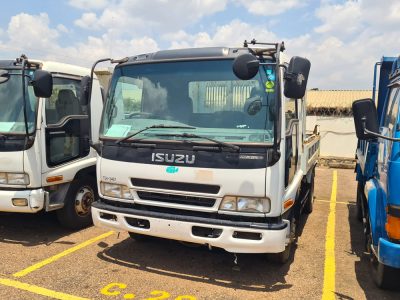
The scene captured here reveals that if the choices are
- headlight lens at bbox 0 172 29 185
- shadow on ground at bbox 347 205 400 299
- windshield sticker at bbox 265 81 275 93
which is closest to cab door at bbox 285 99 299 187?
windshield sticker at bbox 265 81 275 93

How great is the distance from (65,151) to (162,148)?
7.63 ft

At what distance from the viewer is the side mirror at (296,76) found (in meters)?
3.49

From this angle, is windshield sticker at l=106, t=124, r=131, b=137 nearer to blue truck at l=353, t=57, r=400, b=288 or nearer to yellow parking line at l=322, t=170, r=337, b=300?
blue truck at l=353, t=57, r=400, b=288

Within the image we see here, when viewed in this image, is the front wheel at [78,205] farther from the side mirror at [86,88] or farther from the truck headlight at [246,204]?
the truck headlight at [246,204]

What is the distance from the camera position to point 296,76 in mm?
3520

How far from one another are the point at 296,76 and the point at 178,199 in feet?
5.48

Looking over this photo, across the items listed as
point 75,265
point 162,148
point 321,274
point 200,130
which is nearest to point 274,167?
point 200,130

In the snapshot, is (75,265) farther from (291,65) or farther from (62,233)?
(291,65)

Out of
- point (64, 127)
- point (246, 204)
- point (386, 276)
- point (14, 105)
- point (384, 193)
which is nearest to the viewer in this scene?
point (384, 193)

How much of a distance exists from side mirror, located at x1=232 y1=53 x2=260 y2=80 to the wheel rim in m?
3.46

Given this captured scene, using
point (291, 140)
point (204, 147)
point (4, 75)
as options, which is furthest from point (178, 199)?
point (4, 75)

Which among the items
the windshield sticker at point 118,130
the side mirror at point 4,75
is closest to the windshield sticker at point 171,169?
the windshield sticker at point 118,130

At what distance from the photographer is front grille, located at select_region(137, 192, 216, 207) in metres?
3.74

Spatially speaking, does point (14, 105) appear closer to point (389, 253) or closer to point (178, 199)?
point (178, 199)
